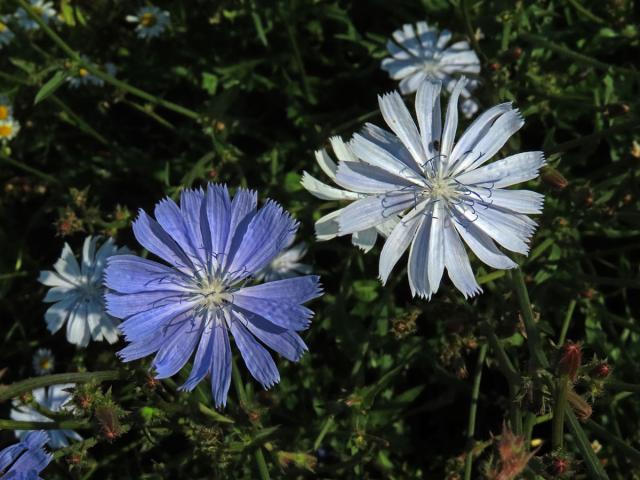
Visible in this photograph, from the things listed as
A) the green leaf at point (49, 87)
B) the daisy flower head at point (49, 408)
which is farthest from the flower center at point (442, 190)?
the daisy flower head at point (49, 408)

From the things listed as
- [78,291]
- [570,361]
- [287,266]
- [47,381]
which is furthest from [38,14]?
[570,361]

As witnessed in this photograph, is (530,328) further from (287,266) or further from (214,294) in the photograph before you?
(287,266)

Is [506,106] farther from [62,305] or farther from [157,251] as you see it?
[62,305]

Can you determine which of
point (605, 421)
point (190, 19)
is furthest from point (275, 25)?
point (605, 421)

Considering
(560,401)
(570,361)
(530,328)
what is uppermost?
(530,328)

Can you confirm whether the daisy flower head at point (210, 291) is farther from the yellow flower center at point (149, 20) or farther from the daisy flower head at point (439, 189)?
the yellow flower center at point (149, 20)

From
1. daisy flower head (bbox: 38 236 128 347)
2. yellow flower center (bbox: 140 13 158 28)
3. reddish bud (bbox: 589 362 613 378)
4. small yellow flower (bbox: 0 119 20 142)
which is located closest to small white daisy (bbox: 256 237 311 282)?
daisy flower head (bbox: 38 236 128 347)
